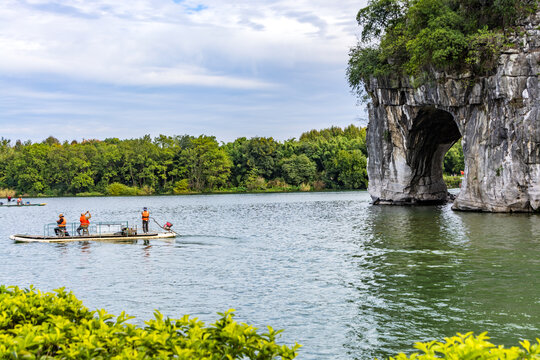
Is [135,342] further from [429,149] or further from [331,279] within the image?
[429,149]

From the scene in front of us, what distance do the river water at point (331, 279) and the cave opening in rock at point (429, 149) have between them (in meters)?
18.9

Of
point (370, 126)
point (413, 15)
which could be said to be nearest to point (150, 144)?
point (370, 126)

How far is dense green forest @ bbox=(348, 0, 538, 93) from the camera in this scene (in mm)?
41844

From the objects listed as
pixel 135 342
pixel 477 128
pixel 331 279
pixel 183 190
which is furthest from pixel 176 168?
pixel 135 342

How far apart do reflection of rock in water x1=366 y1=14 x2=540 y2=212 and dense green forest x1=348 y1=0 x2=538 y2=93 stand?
1.07m

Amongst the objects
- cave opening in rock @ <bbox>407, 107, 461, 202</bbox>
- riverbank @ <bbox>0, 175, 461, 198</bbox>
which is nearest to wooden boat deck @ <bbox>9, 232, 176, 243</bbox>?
cave opening in rock @ <bbox>407, 107, 461, 202</bbox>

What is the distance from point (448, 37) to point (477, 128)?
8.25m

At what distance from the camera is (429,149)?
2269 inches

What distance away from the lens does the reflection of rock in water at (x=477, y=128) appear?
40.6 m

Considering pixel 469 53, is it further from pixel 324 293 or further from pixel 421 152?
pixel 324 293

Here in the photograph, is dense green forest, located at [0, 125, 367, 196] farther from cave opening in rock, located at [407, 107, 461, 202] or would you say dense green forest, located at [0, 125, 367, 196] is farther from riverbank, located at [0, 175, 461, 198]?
cave opening in rock, located at [407, 107, 461, 202]

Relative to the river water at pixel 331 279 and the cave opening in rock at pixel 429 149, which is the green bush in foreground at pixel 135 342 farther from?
the cave opening in rock at pixel 429 149

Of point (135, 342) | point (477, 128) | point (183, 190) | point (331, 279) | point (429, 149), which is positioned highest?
point (477, 128)

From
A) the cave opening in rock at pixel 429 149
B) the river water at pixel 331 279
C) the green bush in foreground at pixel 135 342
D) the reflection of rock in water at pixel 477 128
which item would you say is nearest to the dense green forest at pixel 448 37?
the reflection of rock in water at pixel 477 128
